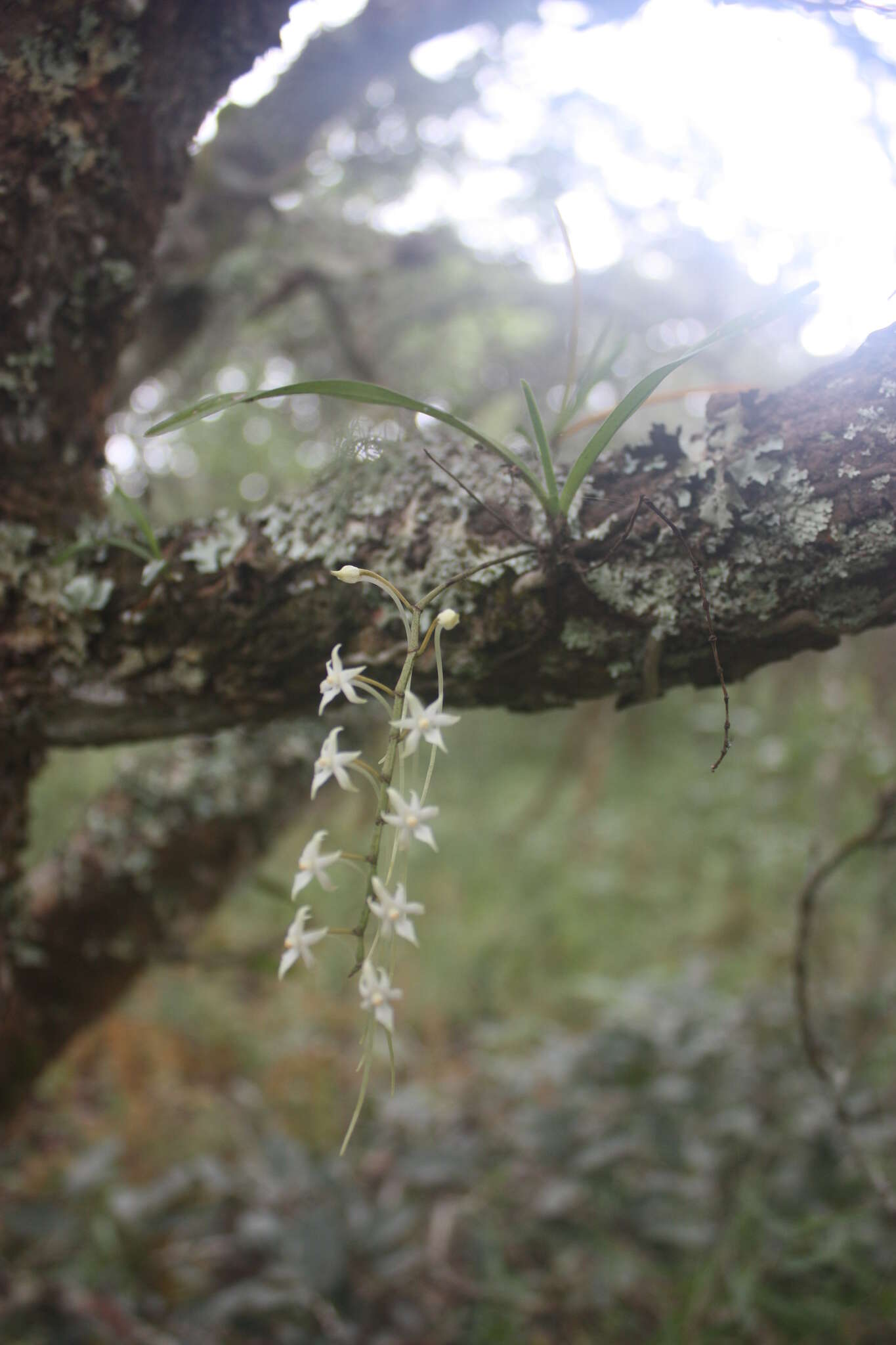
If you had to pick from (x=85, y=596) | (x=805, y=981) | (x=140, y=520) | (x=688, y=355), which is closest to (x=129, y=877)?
(x=85, y=596)

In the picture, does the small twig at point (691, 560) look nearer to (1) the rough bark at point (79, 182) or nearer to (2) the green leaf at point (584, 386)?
(2) the green leaf at point (584, 386)

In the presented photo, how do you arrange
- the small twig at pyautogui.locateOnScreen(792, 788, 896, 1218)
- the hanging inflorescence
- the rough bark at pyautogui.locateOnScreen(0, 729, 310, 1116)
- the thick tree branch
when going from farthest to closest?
the rough bark at pyautogui.locateOnScreen(0, 729, 310, 1116), the small twig at pyautogui.locateOnScreen(792, 788, 896, 1218), the thick tree branch, the hanging inflorescence

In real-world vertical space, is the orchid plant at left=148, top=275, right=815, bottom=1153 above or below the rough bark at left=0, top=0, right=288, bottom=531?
below

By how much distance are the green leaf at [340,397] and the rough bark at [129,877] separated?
0.93 meters

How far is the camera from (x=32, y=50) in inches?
29.8

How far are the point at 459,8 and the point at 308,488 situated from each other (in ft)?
4.71

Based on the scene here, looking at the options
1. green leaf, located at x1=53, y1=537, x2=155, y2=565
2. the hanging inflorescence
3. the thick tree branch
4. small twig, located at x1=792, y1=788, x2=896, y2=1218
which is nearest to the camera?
the hanging inflorescence

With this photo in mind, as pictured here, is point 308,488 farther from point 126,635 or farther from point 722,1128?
point 722,1128

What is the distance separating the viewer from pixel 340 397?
58cm

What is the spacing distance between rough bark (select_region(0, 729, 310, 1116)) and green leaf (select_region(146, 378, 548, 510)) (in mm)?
929

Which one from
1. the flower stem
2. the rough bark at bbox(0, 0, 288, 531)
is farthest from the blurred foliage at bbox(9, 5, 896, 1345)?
the flower stem

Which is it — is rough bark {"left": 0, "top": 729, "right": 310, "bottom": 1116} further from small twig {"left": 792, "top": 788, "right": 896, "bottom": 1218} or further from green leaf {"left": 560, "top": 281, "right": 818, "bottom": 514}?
green leaf {"left": 560, "top": 281, "right": 818, "bottom": 514}

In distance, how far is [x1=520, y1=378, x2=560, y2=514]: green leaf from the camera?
55 cm

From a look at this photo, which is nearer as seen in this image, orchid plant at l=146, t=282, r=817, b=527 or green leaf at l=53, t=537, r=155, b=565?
orchid plant at l=146, t=282, r=817, b=527
